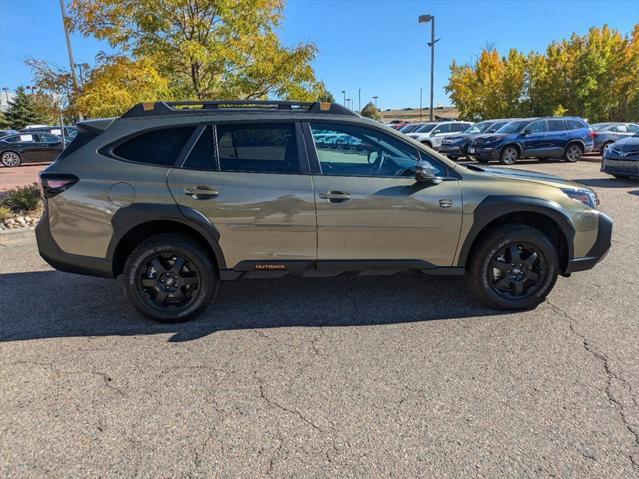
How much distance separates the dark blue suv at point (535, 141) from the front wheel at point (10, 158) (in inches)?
740

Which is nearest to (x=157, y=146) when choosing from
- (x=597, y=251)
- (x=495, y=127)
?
(x=597, y=251)

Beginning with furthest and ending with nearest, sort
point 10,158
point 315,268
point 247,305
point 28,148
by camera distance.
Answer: point 28,148
point 10,158
point 247,305
point 315,268

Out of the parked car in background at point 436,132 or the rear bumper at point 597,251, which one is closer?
the rear bumper at point 597,251

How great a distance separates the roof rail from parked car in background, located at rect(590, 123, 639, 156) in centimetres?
2031

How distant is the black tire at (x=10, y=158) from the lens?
18.9m

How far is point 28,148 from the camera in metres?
19.2

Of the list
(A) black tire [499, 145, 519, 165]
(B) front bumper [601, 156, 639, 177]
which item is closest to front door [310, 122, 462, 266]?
(B) front bumper [601, 156, 639, 177]

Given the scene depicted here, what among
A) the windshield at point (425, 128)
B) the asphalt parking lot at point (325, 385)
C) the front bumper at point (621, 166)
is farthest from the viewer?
the windshield at point (425, 128)

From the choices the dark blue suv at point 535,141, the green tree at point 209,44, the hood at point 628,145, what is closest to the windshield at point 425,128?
the dark blue suv at point 535,141

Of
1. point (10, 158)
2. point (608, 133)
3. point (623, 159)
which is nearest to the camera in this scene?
point (623, 159)

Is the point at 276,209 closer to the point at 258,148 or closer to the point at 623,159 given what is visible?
the point at 258,148

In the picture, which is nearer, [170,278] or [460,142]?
[170,278]

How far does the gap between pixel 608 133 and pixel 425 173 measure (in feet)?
69.9

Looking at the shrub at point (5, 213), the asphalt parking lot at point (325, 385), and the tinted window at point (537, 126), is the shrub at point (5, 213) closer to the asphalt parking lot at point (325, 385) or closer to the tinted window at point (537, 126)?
the asphalt parking lot at point (325, 385)
